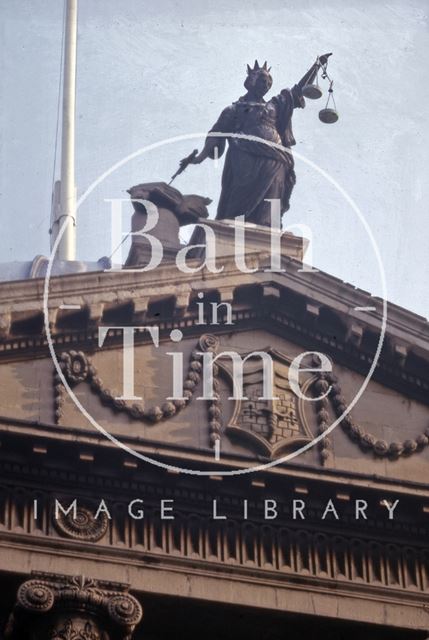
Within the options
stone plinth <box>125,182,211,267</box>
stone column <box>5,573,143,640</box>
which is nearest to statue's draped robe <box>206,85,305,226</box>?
stone plinth <box>125,182,211,267</box>

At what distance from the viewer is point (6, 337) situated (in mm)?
37062

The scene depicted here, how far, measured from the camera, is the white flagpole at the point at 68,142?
54312mm

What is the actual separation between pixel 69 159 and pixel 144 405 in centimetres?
1829

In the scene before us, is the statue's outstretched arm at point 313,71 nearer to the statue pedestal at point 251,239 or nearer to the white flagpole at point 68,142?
the statue pedestal at point 251,239

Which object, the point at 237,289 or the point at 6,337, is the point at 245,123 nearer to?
the point at 237,289

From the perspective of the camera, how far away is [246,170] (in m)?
41.0

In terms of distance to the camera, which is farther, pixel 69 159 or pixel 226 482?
pixel 69 159

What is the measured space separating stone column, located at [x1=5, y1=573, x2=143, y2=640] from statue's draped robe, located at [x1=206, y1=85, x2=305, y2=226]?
26.0ft

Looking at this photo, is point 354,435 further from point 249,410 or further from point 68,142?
point 68,142

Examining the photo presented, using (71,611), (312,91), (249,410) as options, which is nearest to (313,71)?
(312,91)

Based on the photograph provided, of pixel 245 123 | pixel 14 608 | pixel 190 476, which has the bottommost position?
pixel 14 608

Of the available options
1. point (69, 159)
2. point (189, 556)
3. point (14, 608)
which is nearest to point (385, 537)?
point (189, 556)

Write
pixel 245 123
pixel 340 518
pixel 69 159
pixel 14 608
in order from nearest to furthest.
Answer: pixel 14 608 → pixel 340 518 → pixel 245 123 → pixel 69 159

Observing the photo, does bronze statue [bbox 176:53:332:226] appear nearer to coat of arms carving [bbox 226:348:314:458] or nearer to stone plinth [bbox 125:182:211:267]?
stone plinth [bbox 125:182:211:267]
